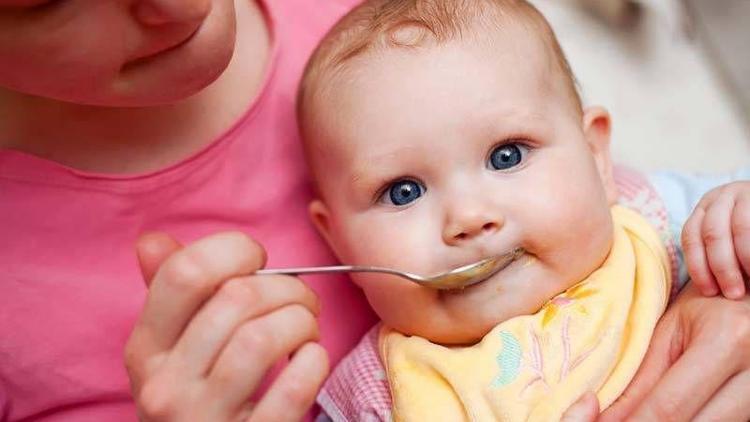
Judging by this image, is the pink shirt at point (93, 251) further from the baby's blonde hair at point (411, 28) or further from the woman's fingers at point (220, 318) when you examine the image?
the woman's fingers at point (220, 318)

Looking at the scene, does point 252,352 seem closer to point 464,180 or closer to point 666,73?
point 464,180

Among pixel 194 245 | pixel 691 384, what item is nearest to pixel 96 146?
pixel 194 245

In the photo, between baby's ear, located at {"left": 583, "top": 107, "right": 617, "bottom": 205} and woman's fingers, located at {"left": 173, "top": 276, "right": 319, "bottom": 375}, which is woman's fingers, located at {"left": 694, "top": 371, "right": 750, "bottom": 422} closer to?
baby's ear, located at {"left": 583, "top": 107, "right": 617, "bottom": 205}

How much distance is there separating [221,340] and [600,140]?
1.67 feet

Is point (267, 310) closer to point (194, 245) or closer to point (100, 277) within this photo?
Answer: point (194, 245)

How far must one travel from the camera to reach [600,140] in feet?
3.51

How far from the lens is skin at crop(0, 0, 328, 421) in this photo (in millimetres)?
784

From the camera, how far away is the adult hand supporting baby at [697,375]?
85cm

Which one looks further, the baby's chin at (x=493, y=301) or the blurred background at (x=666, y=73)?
the blurred background at (x=666, y=73)

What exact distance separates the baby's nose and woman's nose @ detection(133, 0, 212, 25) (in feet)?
0.99

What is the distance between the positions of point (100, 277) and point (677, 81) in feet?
3.26

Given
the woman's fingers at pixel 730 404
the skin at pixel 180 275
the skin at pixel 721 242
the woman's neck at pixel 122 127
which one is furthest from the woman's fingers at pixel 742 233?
the woman's neck at pixel 122 127

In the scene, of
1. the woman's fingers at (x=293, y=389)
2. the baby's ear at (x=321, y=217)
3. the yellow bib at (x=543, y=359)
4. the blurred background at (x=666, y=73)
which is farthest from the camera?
the blurred background at (x=666, y=73)

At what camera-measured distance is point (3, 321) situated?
984mm
